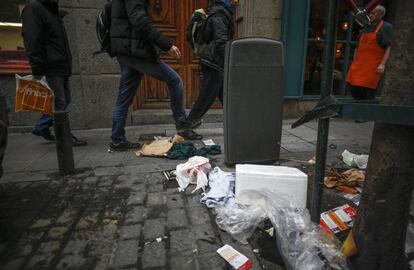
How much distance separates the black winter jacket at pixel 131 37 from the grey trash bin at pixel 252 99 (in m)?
1.03

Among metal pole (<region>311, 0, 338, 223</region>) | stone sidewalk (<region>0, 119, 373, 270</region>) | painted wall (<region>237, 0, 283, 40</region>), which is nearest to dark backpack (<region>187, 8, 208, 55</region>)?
painted wall (<region>237, 0, 283, 40</region>)

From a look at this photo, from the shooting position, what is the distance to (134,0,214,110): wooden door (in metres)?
5.47

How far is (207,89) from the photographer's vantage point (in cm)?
418

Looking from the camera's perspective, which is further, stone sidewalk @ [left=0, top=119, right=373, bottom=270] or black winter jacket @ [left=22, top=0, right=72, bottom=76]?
black winter jacket @ [left=22, top=0, right=72, bottom=76]

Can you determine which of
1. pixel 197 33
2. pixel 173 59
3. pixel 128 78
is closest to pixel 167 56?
pixel 173 59

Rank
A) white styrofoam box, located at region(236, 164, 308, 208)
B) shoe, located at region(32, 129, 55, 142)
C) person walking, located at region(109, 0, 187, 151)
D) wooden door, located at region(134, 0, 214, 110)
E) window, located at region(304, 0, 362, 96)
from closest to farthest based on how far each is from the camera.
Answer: white styrofoam box, located at region(236, 164, 308, 208)
person walking, located at region(109, 0, 187, 151)
shoe, located at region(32, 129, 55, 142)
wooden door, located at region(134, 0, 214, 110)
window, located at region(304, 0, 362, 96)

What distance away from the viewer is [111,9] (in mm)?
3533

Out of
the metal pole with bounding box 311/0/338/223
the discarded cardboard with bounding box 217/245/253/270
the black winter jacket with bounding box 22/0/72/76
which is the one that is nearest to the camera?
the metal pole with bounding box 311/0/338/223

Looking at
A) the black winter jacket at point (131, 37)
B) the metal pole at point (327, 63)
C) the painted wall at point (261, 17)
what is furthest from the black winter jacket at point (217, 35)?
the metal pole at point (327, 63)

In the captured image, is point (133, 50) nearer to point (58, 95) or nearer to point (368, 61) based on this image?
point (58, 95)

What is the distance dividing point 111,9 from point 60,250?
2.87 m

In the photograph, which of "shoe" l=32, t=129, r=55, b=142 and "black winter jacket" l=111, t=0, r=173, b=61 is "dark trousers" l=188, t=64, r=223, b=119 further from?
"shoe" l=32, t=129, r=55, b=142

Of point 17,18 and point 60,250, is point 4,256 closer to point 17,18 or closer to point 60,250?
point 60,250

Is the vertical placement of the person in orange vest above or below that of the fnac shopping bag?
above
